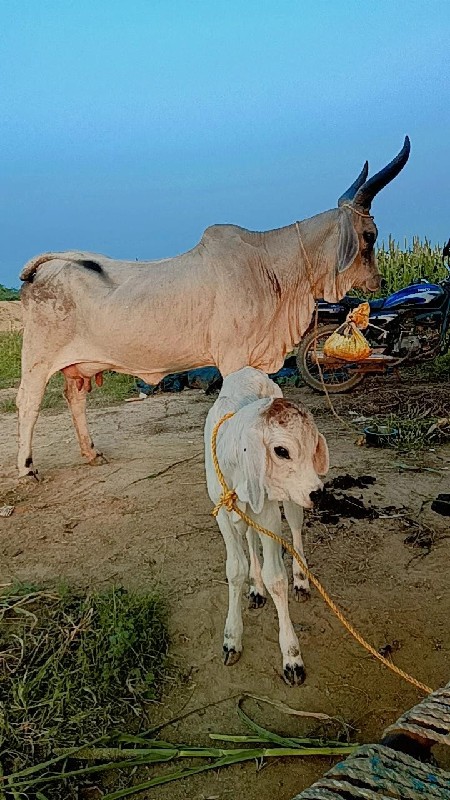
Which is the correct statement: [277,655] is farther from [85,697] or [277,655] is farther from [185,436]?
[185,436]

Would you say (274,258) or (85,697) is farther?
(274,258)

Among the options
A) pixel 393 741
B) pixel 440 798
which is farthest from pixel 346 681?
pixel 440 798

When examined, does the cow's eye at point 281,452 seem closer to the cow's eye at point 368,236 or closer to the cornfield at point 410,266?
the cow's eye at point 368,236

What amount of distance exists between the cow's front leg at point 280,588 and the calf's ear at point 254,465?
0.93ft

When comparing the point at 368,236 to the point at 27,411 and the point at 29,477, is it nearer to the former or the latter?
the point at 27,411

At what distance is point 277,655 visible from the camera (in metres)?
2.85

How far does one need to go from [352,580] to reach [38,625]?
159 centimetres

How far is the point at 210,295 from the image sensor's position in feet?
14.8

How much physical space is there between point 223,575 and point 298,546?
57cm

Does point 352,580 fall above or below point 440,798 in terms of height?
below

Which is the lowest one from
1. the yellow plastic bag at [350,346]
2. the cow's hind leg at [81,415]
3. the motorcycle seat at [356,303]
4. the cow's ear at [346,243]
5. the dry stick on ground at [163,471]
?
the dry stick on ground at [163,471]

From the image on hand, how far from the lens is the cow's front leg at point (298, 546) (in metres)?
2.99

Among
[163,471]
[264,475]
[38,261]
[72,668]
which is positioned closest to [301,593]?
[72,668]

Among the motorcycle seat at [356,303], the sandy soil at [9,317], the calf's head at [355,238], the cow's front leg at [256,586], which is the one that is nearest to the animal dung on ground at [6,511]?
the cow's front leg at [256,586]
